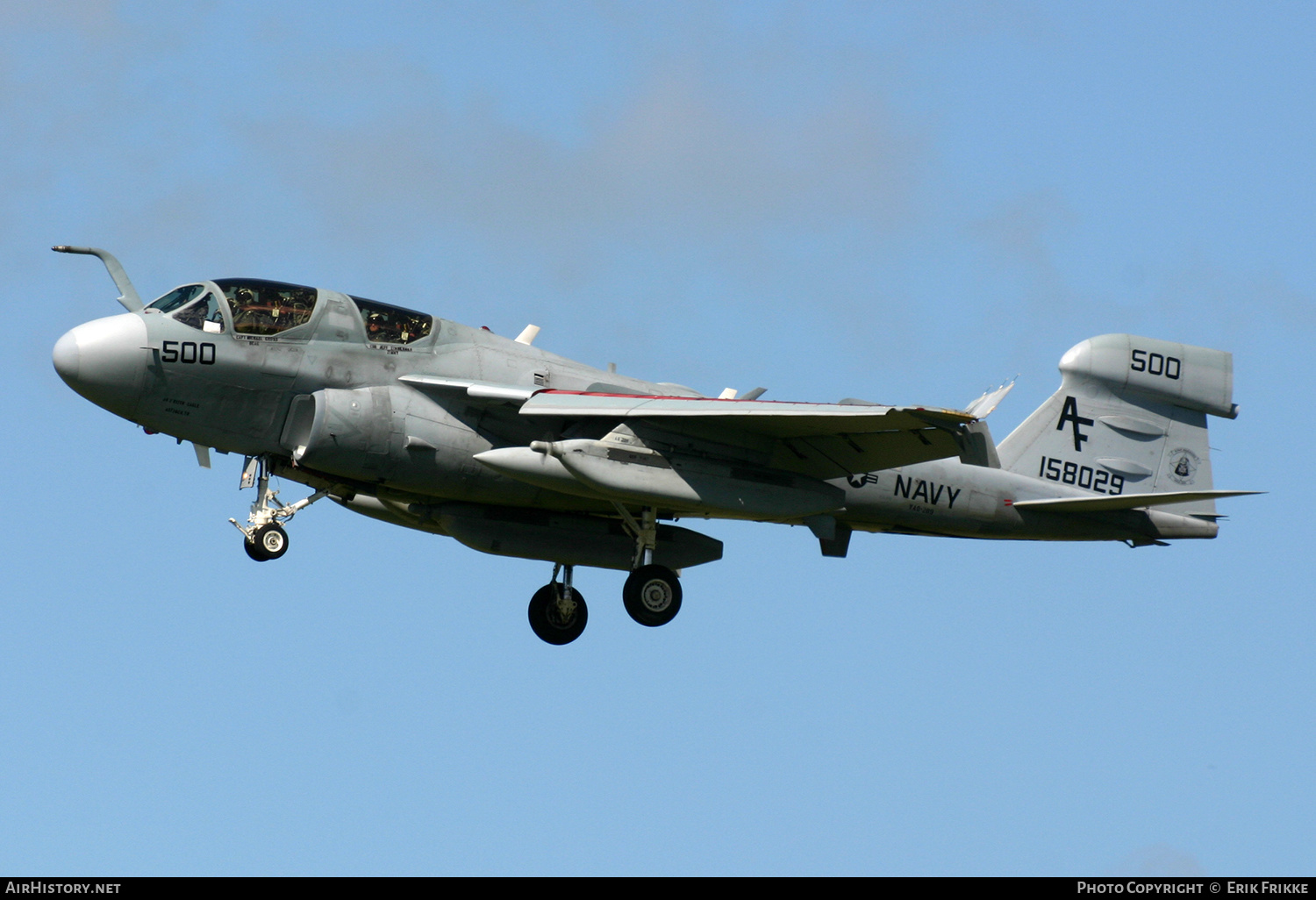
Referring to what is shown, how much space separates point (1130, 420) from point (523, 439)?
367 inches

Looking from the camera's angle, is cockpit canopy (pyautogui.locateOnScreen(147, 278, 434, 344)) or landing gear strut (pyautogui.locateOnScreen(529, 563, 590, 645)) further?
landing gear strut (pyautogui.locateOnScreen(529, 563, 590, 645))

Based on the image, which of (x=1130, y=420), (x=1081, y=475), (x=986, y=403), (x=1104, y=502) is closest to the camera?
(x=986, y=403)

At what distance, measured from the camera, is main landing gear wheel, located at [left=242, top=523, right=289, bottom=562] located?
20641 millimetres

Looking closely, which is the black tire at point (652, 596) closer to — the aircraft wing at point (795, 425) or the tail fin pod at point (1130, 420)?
the aircraft wing at point (795, 425)

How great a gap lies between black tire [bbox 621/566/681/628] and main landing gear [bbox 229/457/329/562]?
4.09 meters

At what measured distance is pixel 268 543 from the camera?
20.7m

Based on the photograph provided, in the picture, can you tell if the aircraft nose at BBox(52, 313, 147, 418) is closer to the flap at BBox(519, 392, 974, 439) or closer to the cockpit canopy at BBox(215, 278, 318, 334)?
the cockpit canopy at BBox(215, 278, 318, 334)

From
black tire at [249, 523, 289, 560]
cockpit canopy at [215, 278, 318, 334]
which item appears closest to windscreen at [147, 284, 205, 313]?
cockpit canopy at [215, 278, 318, 334]

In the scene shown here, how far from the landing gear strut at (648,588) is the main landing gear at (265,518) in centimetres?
402

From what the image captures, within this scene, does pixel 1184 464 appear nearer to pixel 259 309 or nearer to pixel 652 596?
pixel 652 596

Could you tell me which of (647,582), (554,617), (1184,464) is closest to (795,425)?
(647,582)

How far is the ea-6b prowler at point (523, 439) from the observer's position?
20297 millimetres
